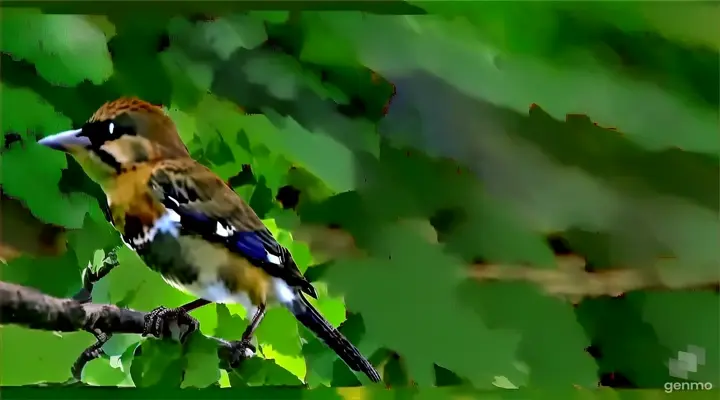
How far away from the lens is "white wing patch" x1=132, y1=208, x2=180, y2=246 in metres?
1.21

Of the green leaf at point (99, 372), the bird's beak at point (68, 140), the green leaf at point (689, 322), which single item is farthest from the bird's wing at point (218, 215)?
the green leaf at point (689, 322)

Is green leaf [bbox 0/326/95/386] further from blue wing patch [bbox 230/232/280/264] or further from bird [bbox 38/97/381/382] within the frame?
blue wing patch [bbox 230/232/280/264]

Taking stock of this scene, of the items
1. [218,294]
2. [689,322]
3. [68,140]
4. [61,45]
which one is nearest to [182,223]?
[218,294]

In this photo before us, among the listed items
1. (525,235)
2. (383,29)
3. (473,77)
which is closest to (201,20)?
(383,29)

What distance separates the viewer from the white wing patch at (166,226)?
3.96 ft

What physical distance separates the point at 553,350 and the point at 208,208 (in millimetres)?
599

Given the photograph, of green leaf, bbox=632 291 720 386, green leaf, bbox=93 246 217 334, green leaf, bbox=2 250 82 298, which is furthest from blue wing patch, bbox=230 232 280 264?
green leaf, bbox=632 291 720 386

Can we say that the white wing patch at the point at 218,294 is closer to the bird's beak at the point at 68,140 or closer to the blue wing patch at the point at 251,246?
the blue wing patch at the point at 251,246

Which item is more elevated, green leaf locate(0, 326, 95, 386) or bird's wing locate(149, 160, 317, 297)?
bird's wing locate(149, 160, 317, 297)

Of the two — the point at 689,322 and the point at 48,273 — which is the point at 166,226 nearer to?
the point at 48,273

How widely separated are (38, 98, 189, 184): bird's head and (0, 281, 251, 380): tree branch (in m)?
0.21

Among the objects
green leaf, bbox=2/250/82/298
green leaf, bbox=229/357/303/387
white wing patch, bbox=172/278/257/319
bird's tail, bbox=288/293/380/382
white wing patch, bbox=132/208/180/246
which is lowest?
green leaf, bbox=229/357/303/387

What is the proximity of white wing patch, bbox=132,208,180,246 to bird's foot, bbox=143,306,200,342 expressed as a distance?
0.39 ft

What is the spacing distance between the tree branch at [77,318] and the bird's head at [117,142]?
207 millimetres
